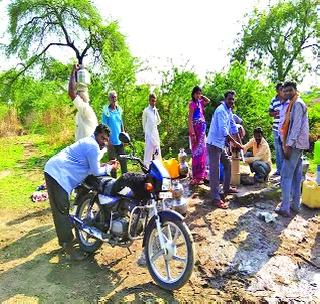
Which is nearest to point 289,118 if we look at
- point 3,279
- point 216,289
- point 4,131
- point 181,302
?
point 216,289

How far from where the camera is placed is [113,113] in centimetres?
704

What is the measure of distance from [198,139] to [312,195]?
212 cm

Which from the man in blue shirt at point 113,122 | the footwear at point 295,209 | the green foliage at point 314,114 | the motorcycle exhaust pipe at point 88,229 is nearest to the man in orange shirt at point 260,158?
the footwear at point 295,209

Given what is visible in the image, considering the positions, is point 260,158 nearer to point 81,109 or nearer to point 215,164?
point 215,164

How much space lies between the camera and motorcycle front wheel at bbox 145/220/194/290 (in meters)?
3.65

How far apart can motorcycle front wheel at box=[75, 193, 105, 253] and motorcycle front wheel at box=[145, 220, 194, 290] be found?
848 millimetres

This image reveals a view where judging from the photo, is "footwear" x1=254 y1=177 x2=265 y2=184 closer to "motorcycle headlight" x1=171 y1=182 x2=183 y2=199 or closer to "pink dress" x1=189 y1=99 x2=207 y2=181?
"pink dress" x1=189 y1=99 x2=207 y2=181

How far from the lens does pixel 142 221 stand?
4266 mm

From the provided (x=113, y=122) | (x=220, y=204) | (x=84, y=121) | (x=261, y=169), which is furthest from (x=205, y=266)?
(x=113, y=122)

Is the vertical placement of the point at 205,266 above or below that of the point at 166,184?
below

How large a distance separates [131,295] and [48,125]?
12457 millimetres

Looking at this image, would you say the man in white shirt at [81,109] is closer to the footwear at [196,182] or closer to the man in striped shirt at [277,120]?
the footwear at [196,182]

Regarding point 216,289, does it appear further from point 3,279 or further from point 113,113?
point 113,113

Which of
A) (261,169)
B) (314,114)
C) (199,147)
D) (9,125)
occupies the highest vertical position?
(199,147)
